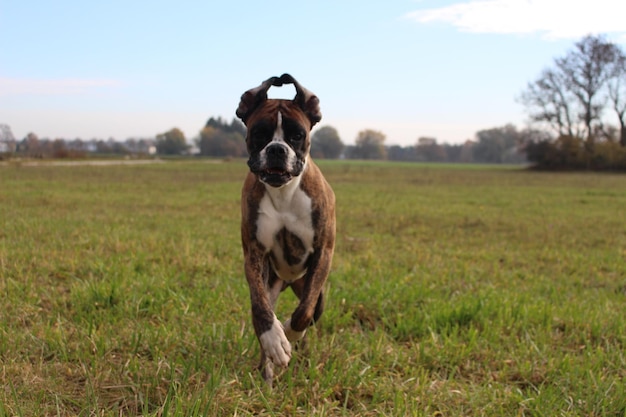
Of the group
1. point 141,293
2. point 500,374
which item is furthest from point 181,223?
point 500,374

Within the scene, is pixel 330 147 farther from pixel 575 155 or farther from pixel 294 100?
pixel 294 100

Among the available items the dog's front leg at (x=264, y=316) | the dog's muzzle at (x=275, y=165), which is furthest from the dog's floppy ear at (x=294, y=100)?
the dog's front leg at (x=264, y=316)

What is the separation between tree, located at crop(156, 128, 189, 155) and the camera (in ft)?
359

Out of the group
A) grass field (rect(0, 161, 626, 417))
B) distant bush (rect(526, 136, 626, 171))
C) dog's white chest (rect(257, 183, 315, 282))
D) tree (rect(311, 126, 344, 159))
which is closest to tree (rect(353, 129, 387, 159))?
tree (rect(311, 126, 344, 159))

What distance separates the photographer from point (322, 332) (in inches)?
202

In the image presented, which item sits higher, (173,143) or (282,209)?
(173,143)

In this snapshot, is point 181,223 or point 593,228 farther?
point 593,228

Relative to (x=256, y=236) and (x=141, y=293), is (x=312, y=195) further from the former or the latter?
(x=141, y=293)

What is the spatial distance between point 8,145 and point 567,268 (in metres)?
73.7

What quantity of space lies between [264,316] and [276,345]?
0.65ft

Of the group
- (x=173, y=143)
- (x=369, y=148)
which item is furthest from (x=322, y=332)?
(x=369, y=148)

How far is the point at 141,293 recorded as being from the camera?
19.2ft

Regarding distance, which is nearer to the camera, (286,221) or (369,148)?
(286,221)

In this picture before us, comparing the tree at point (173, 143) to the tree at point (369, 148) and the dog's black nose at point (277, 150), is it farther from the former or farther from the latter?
the dog's black nose at point (277, 150)
